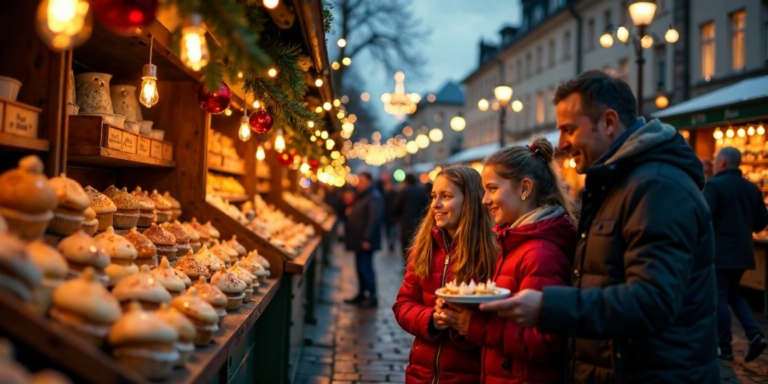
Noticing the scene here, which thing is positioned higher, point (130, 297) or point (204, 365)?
point (130, 297)

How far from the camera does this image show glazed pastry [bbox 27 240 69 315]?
2.26 m

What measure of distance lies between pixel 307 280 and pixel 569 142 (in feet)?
26.1

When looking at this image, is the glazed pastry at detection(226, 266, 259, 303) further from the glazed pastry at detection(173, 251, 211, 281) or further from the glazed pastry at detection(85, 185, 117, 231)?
the glazed pastry at detection(85, 185, 117, 231)

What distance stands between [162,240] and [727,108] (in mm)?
10705

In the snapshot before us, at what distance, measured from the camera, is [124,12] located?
7.26 ft

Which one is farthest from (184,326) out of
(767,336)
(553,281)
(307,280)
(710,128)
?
(710,128)

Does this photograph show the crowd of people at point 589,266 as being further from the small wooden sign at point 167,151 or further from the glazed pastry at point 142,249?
the small wooden sign at point 167,151

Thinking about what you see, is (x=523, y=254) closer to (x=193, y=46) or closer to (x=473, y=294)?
(x=473, y=294)

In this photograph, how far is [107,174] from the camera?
566cm

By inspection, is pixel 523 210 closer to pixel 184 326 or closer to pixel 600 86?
pixel 600 86

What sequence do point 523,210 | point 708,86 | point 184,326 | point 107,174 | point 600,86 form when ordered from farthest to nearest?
point 708,86 → point 107,174 → point 523,210 → point 600,86 → point 184,326

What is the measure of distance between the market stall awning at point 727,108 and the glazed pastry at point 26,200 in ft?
36.7

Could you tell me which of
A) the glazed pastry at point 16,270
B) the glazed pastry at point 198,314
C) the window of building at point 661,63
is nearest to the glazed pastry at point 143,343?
the glazed pastry at point 16,270

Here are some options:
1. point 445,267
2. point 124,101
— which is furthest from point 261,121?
point 445,267
